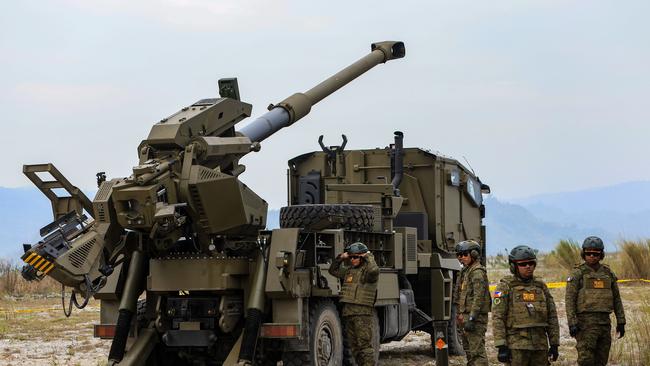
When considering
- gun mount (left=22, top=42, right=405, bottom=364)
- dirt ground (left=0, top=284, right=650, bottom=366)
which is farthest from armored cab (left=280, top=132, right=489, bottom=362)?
gun mount (left=22, top=42, right=405, bottom=364)

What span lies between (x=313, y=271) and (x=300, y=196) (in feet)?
15.5

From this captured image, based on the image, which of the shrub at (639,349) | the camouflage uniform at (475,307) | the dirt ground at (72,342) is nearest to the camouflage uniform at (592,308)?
the camouflage uniform at (475,307)

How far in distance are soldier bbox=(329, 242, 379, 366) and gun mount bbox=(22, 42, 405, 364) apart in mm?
998

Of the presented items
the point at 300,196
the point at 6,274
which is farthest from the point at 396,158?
the point at 6,274

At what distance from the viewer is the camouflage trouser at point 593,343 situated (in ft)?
36.3

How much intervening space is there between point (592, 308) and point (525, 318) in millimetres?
1784

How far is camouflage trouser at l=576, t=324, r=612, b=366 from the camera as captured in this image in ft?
36.3

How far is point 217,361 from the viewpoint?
38.3 ft

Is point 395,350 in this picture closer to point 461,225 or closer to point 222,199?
point 461,225

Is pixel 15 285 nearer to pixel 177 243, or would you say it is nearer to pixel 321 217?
pixel 177 243

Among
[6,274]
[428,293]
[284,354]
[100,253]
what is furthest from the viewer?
[6,274]

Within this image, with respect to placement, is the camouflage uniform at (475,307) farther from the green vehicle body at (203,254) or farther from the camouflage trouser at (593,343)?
the camouflage trouser at (593,343)

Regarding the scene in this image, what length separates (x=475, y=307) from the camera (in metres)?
Result: 11.3

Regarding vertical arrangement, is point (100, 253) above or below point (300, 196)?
below
